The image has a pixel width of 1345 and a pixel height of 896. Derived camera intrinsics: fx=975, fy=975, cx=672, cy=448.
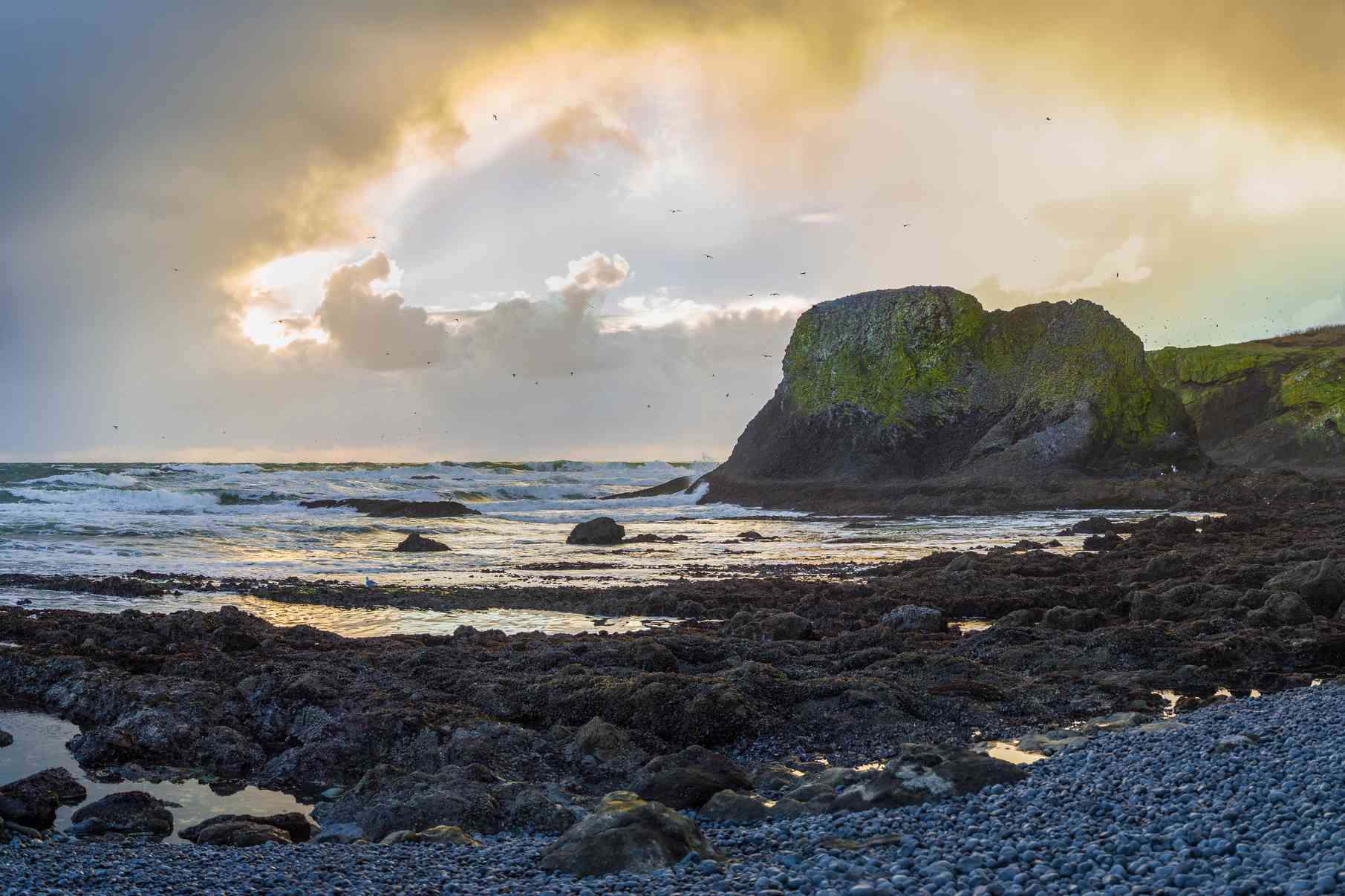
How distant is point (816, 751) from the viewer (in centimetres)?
761

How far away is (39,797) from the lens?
20.4 ft

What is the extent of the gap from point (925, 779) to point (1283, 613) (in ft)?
25.4

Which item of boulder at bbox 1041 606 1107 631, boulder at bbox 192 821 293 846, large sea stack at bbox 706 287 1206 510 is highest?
large sea stack at bbox 706 287 1206 510

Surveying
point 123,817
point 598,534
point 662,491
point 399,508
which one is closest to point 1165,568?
point 123,817

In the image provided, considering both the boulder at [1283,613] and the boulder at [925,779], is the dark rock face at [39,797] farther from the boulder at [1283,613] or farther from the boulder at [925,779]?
the boulder at [1283,613]

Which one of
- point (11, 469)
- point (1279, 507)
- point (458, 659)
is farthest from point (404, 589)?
point (11, 469)

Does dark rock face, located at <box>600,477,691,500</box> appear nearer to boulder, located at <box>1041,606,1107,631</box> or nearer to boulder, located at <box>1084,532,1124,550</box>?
boulder, located at <box>1084,532,1124,550</box>

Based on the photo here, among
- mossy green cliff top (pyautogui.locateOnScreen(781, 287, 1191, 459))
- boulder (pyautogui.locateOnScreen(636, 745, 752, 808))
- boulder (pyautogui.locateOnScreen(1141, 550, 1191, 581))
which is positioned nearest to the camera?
boulder (pyautogui.locateOnScreen(636, 745, 752, 808))

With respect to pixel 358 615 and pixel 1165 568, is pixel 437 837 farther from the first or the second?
pixel 1165 568

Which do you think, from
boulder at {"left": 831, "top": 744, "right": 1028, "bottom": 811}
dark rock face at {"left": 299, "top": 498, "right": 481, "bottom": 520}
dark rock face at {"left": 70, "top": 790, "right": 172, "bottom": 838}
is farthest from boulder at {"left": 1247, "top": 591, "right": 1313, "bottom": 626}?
dark rock face at {"left": 299, "top": 498, "right": 481, "bottom": 520}

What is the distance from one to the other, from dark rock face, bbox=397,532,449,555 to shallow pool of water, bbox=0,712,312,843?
1721 centimetres

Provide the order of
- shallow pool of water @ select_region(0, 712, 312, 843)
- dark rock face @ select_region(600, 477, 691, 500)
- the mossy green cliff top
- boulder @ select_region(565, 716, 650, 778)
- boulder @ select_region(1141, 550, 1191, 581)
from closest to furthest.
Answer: shallow pool of water @ select_region(0, 712, 312, 843)
boulder @ select_region(565, 716, 650, 778)
boulder @ select_region(1141, 550, 1191, 581)
the mossy green cliff top
dark rock face @ select_region(600, 477, 691, 500)

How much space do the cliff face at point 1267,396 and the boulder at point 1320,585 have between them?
44.0 metres

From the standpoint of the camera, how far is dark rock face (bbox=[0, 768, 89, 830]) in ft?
19.6
